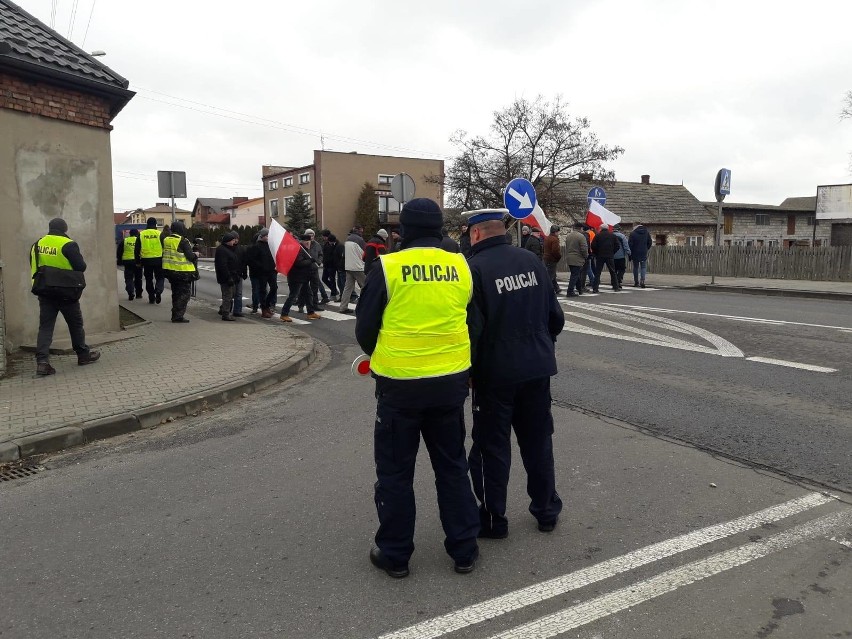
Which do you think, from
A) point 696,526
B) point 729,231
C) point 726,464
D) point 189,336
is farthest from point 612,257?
point 729,231

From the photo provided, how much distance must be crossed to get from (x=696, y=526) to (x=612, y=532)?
479 millimetres

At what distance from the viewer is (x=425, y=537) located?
12.2 ft

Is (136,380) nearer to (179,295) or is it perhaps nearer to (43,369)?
(43,369)

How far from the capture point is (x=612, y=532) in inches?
145

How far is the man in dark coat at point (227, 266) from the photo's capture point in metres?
12.2

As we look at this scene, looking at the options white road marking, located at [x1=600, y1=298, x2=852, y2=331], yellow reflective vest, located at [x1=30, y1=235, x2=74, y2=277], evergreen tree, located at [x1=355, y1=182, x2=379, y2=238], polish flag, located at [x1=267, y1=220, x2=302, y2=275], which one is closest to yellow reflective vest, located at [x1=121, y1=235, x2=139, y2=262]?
polish flag, located at [x1=267, y1=220, x2=302, y2=275]

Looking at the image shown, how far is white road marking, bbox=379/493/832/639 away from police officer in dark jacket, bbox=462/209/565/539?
52 cm

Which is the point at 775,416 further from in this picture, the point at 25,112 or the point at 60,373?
the point at 25,112

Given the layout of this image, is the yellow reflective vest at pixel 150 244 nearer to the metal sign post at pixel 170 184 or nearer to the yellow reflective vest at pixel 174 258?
the metal sign post at pixel 170 184

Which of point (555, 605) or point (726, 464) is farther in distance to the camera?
point (726, 464)

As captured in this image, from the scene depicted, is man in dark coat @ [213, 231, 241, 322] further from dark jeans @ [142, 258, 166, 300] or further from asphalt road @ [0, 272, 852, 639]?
asphalt road @ [0, 272, 852, 639]

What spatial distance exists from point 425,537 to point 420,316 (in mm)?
1334

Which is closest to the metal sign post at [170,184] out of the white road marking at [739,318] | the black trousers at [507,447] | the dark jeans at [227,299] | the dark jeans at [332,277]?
the dark jeans at [227,299]

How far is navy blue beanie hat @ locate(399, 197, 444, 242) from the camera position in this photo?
3.36m
